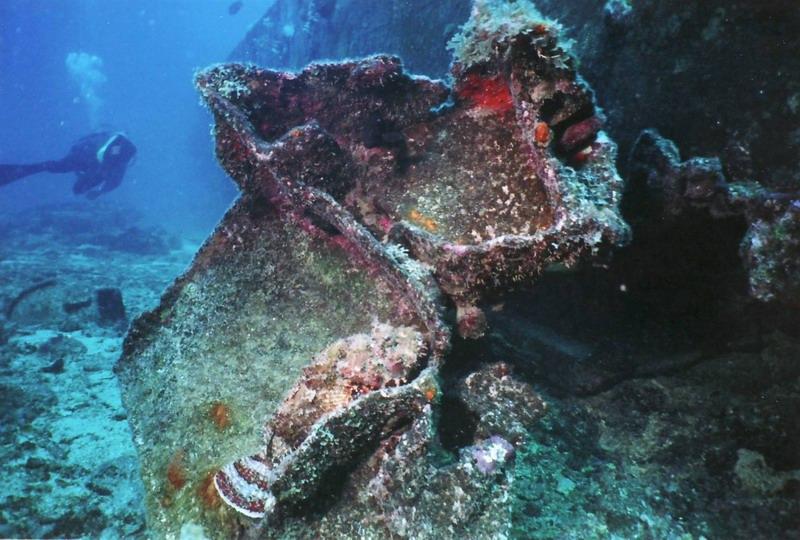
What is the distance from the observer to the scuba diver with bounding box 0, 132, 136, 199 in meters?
13.1

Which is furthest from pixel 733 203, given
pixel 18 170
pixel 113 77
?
pixel 113 77

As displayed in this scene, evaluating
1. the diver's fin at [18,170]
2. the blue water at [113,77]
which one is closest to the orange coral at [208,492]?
the diver's fin at [18,170]

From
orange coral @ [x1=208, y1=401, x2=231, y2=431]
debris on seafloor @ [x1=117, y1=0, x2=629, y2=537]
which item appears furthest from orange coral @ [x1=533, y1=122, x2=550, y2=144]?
orange coral @ [x1=208, y1=401, x2=231, y2=431]

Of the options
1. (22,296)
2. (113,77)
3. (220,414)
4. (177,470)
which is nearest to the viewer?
(177,470)

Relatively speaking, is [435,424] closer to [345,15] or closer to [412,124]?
[412,124]

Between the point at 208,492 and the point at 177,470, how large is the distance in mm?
307

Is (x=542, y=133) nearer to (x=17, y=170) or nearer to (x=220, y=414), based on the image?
(x=220, y=414)

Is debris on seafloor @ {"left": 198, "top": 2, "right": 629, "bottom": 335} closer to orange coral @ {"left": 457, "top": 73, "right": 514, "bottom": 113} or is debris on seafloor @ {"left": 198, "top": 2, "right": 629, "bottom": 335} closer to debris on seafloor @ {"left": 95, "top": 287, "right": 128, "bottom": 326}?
orange coral @ {"left": 457, "top": 73, "right": 514, "bottom": 113}

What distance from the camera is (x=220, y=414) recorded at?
2900 millimetres

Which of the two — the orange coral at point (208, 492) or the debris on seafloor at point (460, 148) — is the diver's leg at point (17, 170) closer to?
the debris on seafloor at point (460, 148)

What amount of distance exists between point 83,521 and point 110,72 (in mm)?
161735

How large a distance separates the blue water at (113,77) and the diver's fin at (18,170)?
1993 inches

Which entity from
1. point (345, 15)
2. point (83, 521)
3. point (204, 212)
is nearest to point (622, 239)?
point (83, 521)

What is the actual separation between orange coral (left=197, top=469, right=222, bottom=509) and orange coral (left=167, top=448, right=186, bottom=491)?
0.48ft
